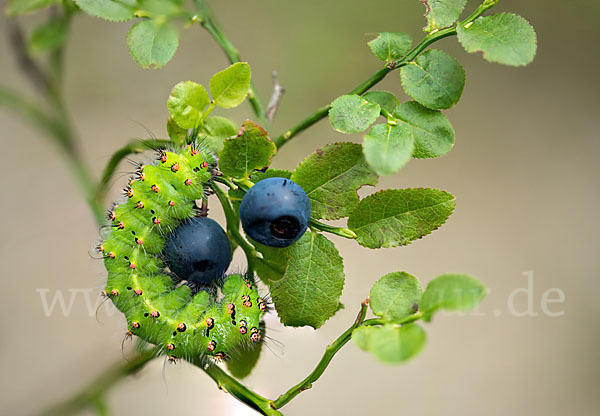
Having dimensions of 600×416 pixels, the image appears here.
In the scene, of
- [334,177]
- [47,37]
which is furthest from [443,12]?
[47,37]

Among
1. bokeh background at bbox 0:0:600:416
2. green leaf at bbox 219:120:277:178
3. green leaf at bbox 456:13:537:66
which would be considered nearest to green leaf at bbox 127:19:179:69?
green leaf at bbox 219:120:277:178

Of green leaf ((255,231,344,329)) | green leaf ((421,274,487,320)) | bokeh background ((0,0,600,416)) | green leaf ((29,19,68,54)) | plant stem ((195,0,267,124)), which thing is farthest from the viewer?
bokeh background ((0,0,600,416))

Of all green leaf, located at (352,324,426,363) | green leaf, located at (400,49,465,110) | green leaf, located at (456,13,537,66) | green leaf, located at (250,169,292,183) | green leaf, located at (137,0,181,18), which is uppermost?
green leaf, located at (456,13,537,66)

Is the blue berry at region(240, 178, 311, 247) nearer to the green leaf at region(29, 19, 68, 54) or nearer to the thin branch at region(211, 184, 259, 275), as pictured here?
the thin branch at region(211, 184, 259, 275)

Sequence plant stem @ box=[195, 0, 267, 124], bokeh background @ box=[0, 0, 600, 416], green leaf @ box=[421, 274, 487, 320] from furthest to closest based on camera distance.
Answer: bokeh background @ box=[0, 0, 600, 416] < plant stem @ box=[195, 0, 267, 124] < green leaf @ box=[421, 274, 487, 320]

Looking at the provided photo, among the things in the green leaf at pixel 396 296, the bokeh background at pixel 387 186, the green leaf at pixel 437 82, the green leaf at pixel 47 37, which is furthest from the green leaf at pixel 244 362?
the bokeh background at pixel 387 186

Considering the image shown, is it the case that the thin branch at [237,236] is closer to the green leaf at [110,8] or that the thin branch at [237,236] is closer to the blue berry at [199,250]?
the blue berry at [199,250]
